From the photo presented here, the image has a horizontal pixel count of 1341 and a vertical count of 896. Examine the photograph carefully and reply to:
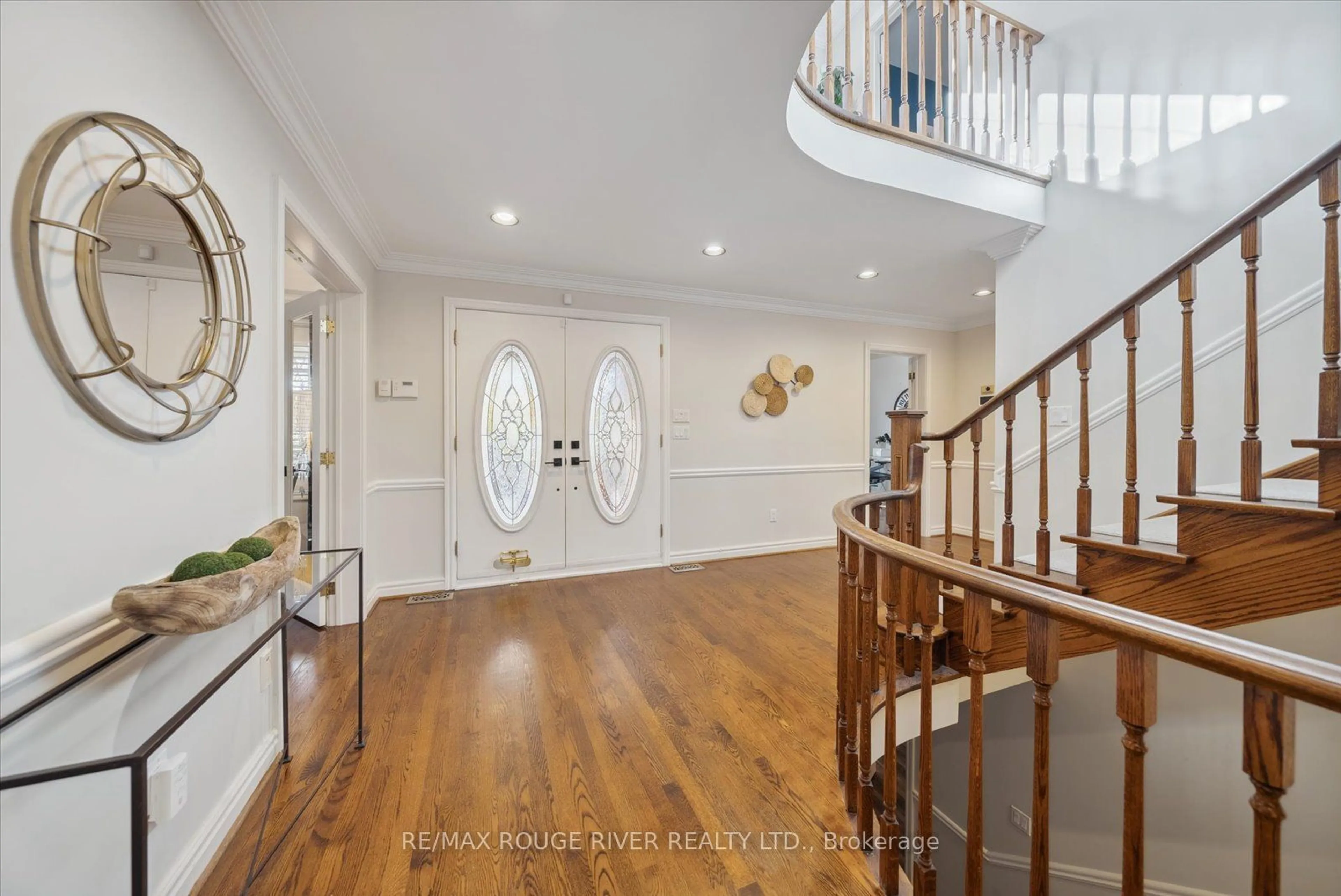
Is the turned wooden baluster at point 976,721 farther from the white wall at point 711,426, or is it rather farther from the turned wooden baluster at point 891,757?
the white wall at point 711,426

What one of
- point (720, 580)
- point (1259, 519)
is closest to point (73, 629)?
point (1259, 519)

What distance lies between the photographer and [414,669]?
2.29 m

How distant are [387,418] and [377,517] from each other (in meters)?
0.66

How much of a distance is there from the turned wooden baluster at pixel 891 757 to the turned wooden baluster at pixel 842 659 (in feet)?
0.87

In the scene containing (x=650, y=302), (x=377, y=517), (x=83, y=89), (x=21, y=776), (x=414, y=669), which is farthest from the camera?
(x=650, y=302)

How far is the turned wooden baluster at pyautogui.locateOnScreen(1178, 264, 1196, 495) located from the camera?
1.54 m

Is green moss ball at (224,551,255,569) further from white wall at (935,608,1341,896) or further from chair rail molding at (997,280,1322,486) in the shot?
chair rail molding at (997,280,1322,486)

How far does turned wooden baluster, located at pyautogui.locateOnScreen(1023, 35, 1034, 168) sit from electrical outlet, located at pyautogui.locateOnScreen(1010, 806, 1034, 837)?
12.1ft

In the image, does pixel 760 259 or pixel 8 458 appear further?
pixel 760 259

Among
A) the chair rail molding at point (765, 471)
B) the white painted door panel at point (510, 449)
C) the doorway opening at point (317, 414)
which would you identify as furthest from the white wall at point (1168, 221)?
the doorway opening at point (317, 414)

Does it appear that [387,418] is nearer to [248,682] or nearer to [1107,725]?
[248,682]

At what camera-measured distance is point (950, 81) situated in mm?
2713

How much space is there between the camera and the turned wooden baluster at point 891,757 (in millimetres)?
1180

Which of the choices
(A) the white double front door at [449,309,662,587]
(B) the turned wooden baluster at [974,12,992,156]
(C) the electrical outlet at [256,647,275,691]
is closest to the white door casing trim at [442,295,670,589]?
(A) the white double front door at [449,309,662,587]
